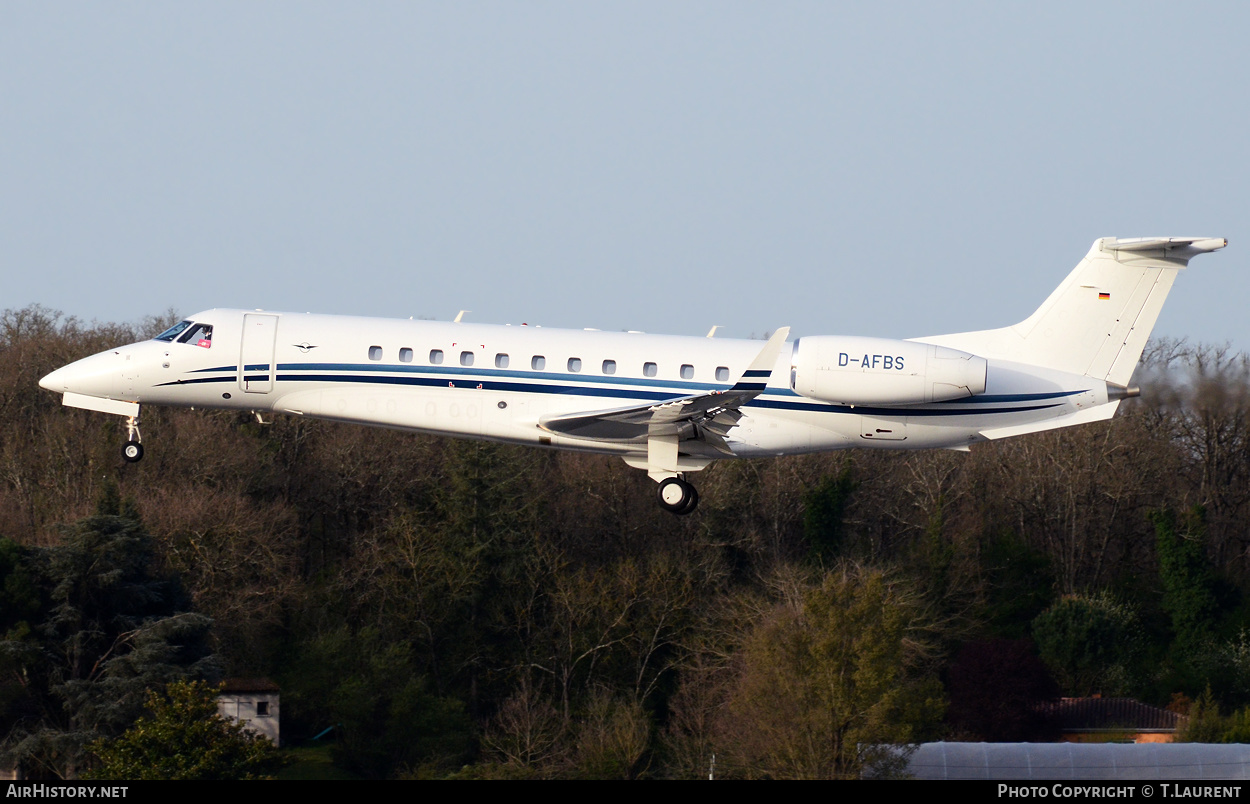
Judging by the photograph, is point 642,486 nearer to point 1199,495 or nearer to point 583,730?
point 583,730

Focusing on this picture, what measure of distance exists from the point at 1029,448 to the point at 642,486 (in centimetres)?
1582

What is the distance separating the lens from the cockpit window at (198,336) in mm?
24062

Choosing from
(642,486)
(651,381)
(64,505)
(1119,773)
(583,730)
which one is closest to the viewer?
(651,381)

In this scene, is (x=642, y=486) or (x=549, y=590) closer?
(x=549, y=590)

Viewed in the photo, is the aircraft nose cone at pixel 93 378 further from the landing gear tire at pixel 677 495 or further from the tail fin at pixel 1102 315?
the tail fin at pixel 1102 315

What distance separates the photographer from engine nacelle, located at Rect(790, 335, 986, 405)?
74.2 ft

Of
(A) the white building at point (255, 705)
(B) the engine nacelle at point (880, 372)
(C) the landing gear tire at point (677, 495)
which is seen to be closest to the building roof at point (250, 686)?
(A) the white building at point (255, 705)

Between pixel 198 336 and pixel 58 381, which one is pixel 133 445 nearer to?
pixel 58 381

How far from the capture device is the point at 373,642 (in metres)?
45.1

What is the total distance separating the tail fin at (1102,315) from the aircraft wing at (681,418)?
4.71 m

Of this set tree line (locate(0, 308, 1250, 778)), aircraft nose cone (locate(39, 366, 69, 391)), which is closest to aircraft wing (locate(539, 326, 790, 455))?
aircraft nose cone (locate(39, 366, 69, 391))

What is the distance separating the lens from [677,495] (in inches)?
942

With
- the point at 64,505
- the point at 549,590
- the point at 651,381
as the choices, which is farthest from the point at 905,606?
Result: the point at 64,505

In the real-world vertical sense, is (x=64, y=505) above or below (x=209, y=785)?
above
